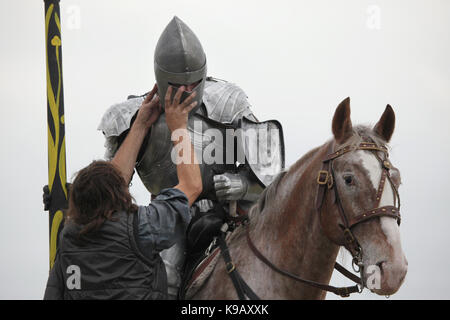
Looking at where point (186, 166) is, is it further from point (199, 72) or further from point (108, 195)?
point (199, 72)

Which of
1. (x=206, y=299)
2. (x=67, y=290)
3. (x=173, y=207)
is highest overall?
(x=173, y=207)

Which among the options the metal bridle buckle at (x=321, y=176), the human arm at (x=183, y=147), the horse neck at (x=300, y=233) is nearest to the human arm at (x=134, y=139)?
the human arm at (x=183, y=147)

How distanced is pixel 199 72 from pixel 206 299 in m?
1.46

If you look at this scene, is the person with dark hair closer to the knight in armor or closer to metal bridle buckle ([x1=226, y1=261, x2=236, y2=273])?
metal bridle buckle ([x1=226, y1=261, x2=236, y2=273])

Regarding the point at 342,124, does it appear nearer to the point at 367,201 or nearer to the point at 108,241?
the point at 367,201

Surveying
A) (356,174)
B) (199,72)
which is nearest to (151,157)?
(199,72)

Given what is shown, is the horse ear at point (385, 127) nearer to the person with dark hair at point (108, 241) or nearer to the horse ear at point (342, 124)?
the horse ear at point (342, 124)

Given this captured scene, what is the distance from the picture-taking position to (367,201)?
11.2ft

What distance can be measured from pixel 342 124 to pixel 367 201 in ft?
1.61

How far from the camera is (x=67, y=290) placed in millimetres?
3254

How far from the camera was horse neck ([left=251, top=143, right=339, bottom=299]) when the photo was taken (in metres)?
3.77

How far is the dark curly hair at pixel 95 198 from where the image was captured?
10.3 feet

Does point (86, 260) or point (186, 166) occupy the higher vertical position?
point (186, 166)

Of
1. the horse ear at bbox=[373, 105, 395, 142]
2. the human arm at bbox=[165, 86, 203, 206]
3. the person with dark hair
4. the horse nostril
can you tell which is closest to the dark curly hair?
the person with dark hair
